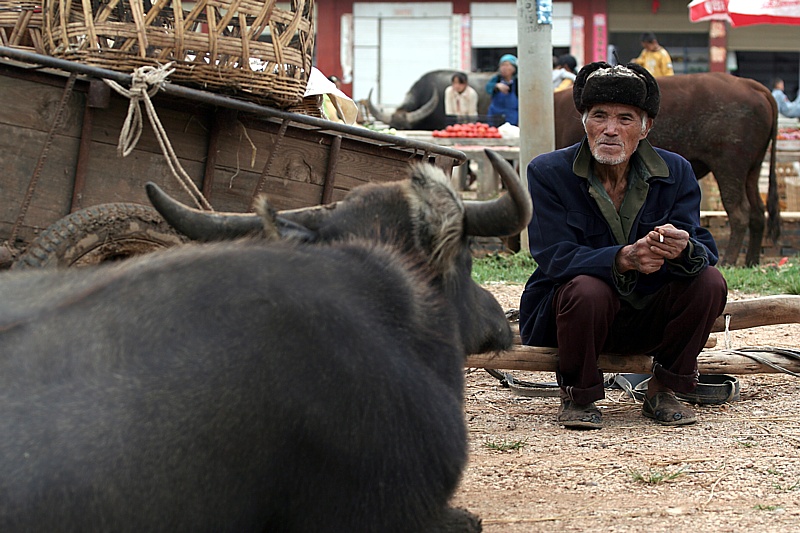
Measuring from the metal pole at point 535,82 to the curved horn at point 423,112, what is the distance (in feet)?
Answer: 39.4

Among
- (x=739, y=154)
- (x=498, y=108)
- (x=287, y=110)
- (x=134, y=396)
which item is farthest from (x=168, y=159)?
(x=498, y=108)

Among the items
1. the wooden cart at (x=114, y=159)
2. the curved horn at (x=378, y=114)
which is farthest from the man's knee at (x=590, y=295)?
the curved horn at (x=378, y=114)

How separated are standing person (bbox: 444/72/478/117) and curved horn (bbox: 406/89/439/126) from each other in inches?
43.7

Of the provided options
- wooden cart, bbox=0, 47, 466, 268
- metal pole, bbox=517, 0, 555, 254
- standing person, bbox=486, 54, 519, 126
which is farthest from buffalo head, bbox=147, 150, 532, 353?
standing person, bbox=486, 54, 519, 126

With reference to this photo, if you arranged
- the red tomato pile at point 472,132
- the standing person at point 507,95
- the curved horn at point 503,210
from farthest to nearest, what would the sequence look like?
the standing person at point 507,95 < the red tomato pile at point 472,132 < the curved horn at point 503,210

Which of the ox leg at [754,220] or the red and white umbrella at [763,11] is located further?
the red and white umbrella at [763,11]

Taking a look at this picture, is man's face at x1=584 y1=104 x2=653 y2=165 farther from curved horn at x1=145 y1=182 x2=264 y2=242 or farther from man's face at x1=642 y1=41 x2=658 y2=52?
man's face at x1=642 y1=41 x2=658 y2=52

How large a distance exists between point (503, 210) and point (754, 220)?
8592mm

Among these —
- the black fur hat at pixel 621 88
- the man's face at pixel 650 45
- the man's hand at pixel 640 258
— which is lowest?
the man's hand at pixel 640 258

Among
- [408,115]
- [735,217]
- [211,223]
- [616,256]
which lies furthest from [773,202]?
[408,115]

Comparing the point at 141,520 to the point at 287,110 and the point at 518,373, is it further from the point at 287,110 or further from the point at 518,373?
the point at 518,373

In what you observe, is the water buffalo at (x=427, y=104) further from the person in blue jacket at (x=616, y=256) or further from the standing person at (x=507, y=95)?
the person in blue jacket at (x=616, y=256)

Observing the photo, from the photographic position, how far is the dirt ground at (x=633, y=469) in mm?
3379

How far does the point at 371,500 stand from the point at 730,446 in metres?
2.38
